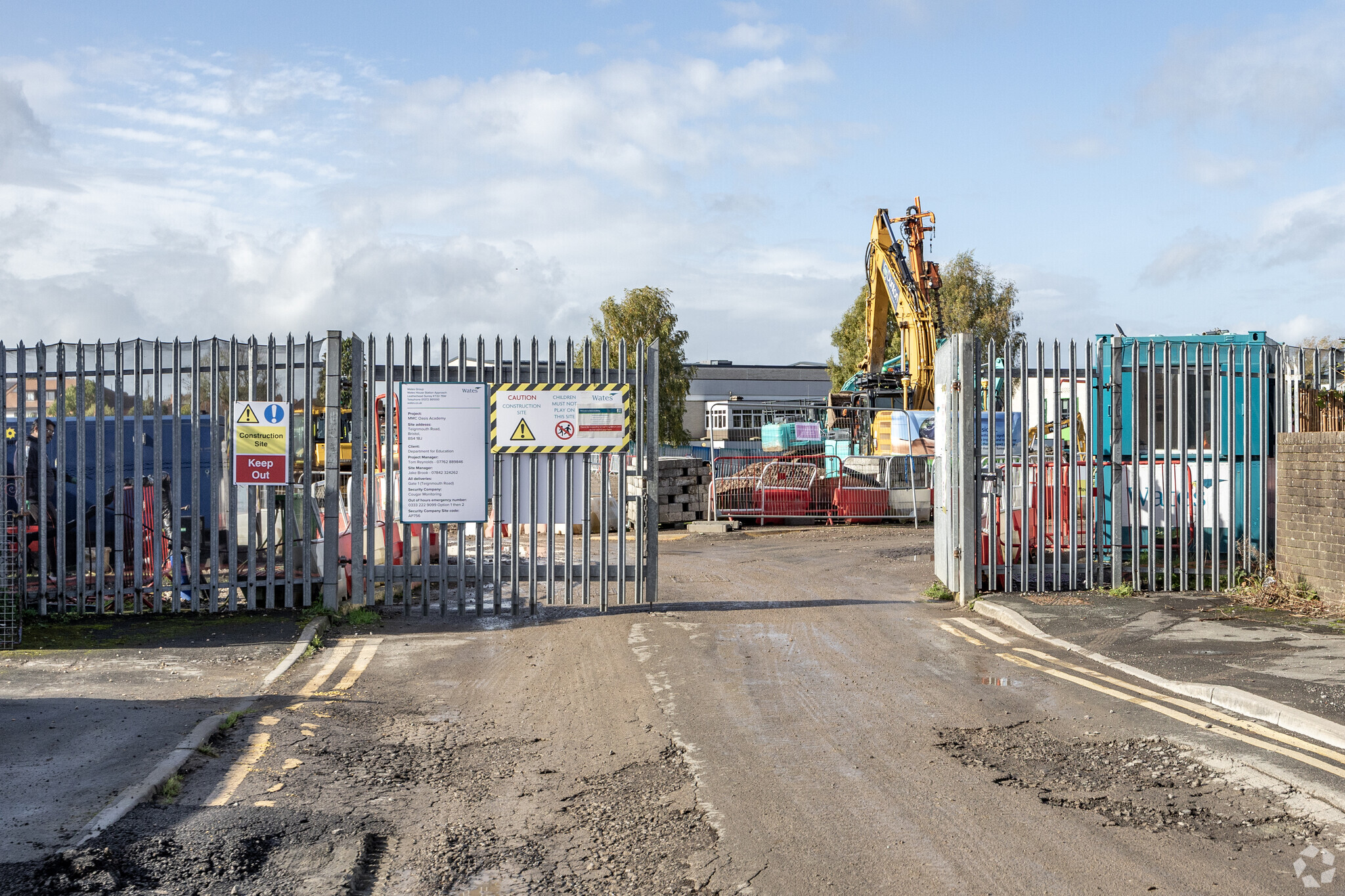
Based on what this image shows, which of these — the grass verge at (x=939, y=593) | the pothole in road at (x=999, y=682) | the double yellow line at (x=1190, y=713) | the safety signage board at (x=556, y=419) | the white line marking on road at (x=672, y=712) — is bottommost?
the white line marking on road at (x=672, y=712)

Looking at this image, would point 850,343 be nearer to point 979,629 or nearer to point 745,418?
point 745,418

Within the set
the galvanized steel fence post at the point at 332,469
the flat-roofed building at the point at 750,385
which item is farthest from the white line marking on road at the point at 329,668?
the flat-roofed building at the point at 750,385

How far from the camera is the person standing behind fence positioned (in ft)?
35.4

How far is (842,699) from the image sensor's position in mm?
7688

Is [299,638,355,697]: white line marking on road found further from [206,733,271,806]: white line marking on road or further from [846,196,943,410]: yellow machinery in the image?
[846,196,943,410]: yellow machinery

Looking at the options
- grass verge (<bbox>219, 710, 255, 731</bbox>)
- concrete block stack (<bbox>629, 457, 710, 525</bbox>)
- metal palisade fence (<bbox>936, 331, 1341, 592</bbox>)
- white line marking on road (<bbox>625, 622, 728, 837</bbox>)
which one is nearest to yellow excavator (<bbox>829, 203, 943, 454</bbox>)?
concrete block stack (<bbox>629, 457, 710, 525</bbox>)

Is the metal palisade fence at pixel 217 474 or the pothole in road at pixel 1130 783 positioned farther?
the metal palisade fence at pixel 217 474

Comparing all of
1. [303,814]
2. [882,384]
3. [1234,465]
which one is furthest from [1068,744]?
[882,384]

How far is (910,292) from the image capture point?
99.1ft

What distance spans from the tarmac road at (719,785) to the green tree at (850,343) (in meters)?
41.4

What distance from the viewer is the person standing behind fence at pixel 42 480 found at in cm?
1080

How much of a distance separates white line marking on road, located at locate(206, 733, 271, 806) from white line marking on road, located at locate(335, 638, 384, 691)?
5.09 feet

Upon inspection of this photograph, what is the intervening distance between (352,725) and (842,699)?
11.0ft

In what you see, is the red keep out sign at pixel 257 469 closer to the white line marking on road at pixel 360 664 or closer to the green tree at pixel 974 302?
the white line marking on road at pixel 360 664
